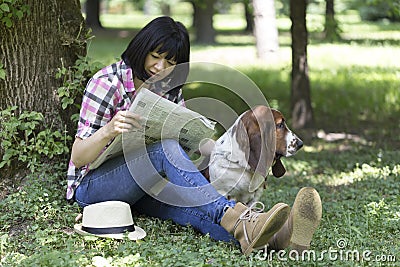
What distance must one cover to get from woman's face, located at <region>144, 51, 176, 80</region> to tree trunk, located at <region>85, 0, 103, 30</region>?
30.8 meters

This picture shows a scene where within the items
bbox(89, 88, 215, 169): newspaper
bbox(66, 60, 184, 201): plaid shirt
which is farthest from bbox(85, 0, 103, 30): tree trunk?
bbox(89, 88, 215, 169): newspaper

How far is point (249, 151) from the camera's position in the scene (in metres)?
4.65

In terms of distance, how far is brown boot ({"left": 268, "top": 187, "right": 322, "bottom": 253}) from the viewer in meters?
3.90

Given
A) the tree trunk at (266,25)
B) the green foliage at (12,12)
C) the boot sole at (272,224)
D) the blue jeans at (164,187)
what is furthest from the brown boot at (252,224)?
the tree trunk at (266,25)

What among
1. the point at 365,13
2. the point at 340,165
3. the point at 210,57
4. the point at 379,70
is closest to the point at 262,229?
the point at 340,165

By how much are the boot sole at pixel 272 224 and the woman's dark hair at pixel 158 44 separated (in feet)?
4.07

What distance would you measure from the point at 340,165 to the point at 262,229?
12.5ft

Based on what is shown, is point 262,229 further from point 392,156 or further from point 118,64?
point 392,156

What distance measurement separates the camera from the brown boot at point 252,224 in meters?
3.80

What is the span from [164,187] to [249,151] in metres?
0.64

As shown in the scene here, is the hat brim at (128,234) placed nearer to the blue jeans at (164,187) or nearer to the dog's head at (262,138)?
the blue jeans at (164,187)

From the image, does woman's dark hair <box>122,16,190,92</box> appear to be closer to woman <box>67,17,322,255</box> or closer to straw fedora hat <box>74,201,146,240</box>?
woman <box>67,17,322,255</box>

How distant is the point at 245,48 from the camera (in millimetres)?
22766

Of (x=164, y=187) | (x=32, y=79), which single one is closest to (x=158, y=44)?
(x=164, y=187)
